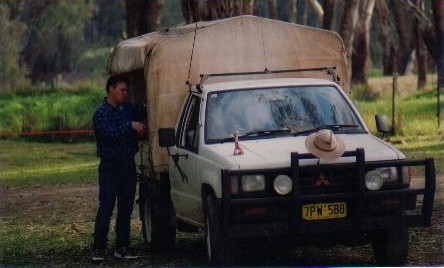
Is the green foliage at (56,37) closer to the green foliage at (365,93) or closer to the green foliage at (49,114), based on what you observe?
the green foliage at (49,114)

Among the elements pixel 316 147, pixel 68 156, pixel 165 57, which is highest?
pixel 165 57

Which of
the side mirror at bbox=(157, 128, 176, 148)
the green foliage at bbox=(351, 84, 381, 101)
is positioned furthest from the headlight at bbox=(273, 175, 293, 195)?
the green foliage at bbox=(351, 84, 381, 101)

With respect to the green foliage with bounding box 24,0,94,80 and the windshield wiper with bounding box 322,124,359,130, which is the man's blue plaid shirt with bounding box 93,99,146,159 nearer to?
the windshield wiper with bounding box 322,124,359,130

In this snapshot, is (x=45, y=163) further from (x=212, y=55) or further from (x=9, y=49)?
(x=9, y=49)

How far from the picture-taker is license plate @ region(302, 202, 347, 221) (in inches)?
385

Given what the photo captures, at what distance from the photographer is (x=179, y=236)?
14.0m

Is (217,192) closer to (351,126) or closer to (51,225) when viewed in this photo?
(351,126)

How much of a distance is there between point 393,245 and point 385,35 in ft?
159

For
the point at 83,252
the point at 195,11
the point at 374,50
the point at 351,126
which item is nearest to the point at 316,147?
the point at 351,126

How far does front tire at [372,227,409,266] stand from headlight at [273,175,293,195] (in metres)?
1.06

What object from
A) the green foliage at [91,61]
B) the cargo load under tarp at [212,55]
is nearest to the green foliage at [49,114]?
the cargo load under tarp at [212,55]

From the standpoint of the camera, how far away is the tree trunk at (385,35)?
56.4m

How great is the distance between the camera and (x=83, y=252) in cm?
1288

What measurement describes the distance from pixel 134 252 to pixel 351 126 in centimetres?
298
